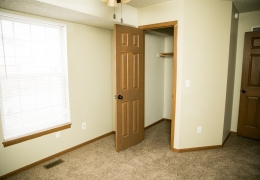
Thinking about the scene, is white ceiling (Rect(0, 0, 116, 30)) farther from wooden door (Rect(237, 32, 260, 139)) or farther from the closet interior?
wooden door (Rect(237, 32, 260, 139))

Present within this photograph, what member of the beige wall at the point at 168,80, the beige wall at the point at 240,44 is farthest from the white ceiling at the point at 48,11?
the beige wall at the point at 240,44

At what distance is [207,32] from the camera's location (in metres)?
2.82

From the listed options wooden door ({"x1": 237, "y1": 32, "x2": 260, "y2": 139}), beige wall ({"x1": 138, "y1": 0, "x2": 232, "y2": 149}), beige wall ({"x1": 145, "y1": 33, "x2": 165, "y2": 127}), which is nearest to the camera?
beige wall ({"x1": 138, "y1": 0, "x2": 232, "y2": 149})

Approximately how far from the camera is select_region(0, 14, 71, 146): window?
90.6 inches

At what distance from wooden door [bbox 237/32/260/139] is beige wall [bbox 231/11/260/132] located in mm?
90

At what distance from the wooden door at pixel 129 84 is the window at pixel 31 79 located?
0.87 m

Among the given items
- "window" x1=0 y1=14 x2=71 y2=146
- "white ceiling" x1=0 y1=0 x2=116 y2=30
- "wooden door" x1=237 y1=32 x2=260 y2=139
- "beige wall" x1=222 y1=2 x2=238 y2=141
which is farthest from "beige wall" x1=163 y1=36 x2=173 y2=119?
"window" x1=0 y1=14 x2=71 y2=146

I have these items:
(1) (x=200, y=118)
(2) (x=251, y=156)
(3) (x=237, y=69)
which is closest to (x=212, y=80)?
(1) (x=200, y=118)

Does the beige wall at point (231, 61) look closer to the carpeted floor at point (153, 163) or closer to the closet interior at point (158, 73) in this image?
the carpeted floor at point (153, 163)

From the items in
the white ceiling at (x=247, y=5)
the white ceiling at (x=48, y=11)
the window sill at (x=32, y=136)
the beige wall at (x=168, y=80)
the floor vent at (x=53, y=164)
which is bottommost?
the floor vent at (x=53, y=164)

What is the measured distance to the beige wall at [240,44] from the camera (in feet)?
11.0

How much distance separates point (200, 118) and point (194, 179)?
Answer: 105 cm

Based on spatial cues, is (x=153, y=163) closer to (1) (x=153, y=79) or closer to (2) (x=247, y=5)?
(1) (x=153, y=79)

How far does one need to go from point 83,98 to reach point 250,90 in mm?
3185
